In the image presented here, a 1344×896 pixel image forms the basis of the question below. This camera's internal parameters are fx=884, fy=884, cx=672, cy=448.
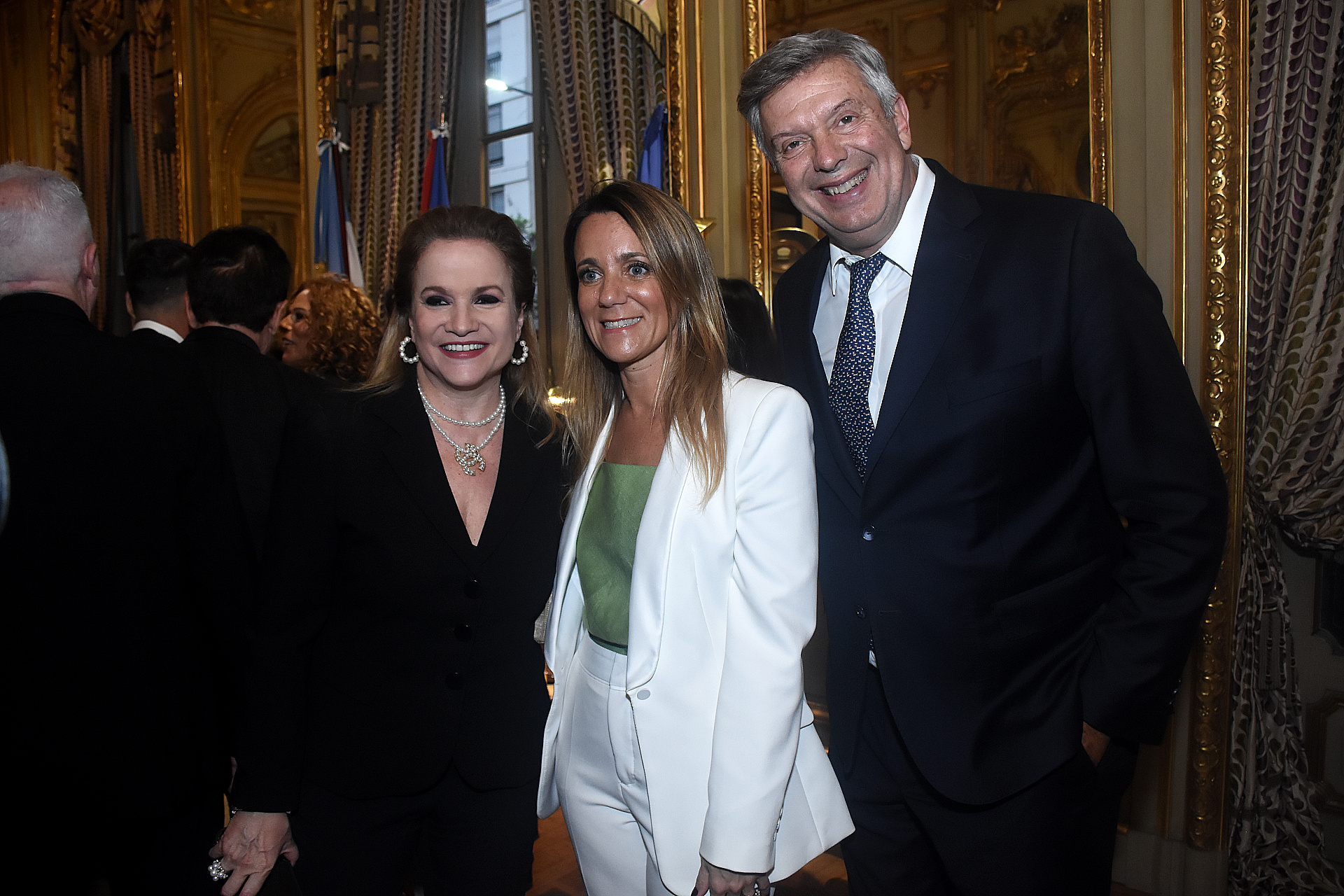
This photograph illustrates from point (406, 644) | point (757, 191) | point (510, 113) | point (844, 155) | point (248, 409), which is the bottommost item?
point (406, 644)

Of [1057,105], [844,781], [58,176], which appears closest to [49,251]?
[58,176]

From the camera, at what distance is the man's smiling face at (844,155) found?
1544 millimetres

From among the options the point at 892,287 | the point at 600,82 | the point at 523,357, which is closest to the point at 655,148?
the point at 600,82

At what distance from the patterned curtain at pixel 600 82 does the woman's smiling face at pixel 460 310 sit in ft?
7.91

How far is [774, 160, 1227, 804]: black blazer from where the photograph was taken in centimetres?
137

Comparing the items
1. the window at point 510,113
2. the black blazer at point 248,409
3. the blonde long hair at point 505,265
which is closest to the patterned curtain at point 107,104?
the window at point 510,113

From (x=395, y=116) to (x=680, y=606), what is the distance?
4497 mm

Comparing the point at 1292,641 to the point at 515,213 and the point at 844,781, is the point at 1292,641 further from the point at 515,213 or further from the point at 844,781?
the point at 515,213

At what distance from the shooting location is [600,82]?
161 inches

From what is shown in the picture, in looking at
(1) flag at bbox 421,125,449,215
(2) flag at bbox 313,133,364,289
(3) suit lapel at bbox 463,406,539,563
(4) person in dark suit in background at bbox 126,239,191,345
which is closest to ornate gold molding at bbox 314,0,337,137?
(2) flag at bbox 313,133,364,289

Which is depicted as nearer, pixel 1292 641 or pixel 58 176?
pixel 58 176

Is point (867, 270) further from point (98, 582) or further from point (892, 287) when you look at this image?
point (98, 582)

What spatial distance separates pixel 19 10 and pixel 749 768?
31.5ft

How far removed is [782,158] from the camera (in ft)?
5.38
